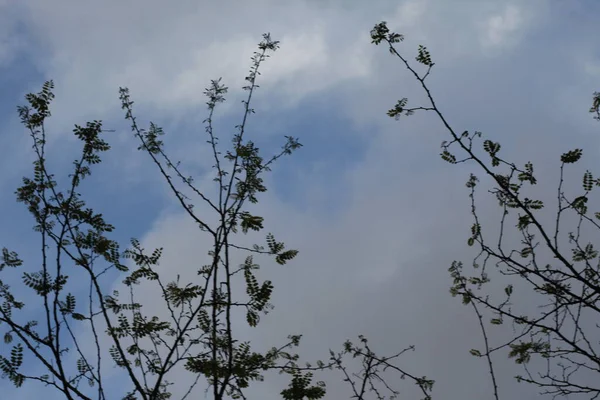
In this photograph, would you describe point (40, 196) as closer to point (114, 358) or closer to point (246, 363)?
point (114, 358)

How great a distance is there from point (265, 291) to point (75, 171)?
2.01m

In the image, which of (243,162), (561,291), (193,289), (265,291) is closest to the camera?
(561,291)

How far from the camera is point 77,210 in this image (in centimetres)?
479

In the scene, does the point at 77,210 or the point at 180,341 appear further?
the point at 77,210

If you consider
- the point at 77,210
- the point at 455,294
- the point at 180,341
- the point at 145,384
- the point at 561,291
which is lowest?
the point at 145,384

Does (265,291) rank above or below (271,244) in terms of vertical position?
Result: below

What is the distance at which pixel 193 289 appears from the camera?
465 cm

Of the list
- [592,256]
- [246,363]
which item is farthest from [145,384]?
[592,256]

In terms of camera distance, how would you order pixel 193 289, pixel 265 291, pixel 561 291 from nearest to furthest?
pixel 561 291 < pixel 265 291 < pixel 193 289

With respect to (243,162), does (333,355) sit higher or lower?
lower

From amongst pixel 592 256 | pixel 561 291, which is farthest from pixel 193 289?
pixel 592 256

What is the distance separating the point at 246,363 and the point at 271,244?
104 cm

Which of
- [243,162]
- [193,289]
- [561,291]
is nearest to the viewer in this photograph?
[561,291]

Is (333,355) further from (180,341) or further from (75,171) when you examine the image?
(75,171)
